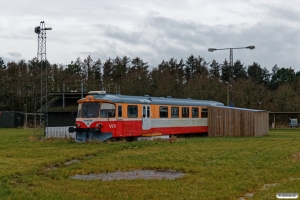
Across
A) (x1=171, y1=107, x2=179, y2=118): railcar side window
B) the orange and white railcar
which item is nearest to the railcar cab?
the orange and white railcar

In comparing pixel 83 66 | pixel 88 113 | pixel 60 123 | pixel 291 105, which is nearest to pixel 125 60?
pixel 83 66

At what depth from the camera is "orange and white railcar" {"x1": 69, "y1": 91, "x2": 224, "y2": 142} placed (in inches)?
1089

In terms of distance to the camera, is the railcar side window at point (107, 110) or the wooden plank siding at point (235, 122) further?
the wooden plank siding at point (235, 122)

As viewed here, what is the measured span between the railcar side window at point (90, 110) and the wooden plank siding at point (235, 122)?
38.8 ft

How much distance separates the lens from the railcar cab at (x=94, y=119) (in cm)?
2753

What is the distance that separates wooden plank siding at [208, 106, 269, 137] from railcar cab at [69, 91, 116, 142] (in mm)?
11299

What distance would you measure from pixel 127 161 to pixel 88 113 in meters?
11.3

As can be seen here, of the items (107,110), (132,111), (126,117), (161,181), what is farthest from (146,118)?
(161,181)

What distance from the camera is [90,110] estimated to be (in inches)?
1106

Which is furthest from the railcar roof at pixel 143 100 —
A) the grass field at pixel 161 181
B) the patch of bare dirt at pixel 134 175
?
the patch of bare dirt at pixel 134 175

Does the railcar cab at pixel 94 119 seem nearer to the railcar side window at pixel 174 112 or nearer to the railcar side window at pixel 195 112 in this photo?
the railcar side window at pixel 174 112

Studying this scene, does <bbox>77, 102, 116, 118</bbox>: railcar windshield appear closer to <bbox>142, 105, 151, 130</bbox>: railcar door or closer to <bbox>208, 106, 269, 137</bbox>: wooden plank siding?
<bbox>142, 105, 151, 130</bbox>: railcar door

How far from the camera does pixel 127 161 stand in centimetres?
1716

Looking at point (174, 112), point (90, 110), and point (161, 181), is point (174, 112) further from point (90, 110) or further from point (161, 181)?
point (161, 181)
